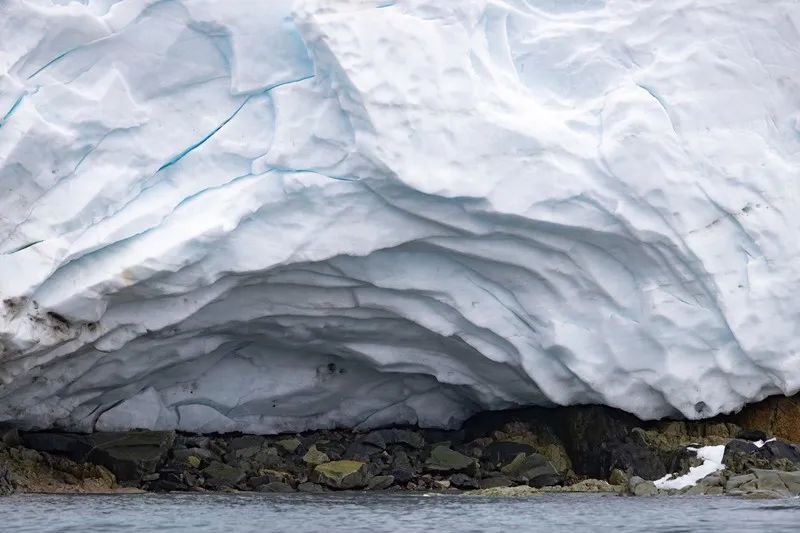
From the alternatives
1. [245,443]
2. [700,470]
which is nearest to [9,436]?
[245,443]

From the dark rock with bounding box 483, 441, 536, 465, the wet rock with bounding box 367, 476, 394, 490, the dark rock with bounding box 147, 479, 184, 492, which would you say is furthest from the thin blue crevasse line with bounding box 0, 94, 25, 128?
the dark rock with bounding box 483, 441, 536, 465

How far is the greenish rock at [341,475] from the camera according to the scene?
37.6 feet

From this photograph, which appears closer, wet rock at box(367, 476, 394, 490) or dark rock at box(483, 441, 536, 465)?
wet rock at box(367, 476, 394, 490)

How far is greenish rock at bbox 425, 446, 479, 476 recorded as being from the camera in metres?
11.9

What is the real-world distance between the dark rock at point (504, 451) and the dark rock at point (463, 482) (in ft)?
1.46

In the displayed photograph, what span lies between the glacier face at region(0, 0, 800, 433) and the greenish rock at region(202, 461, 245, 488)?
102cm

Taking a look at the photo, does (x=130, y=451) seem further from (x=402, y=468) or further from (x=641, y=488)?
(x=641, y=488)

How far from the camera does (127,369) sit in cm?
1137

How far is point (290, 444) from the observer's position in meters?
12.5

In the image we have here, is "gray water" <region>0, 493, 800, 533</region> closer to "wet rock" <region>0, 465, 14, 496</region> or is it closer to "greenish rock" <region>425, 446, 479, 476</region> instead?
"wet rock" <region>0, 465, 14, 496</region>

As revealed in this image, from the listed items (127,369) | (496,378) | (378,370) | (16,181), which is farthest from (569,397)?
(16,181)

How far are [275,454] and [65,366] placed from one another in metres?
2.25

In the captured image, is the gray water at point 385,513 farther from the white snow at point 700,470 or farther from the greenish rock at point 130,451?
the greenish rock at point 130,451

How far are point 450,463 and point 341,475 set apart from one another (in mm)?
1073
